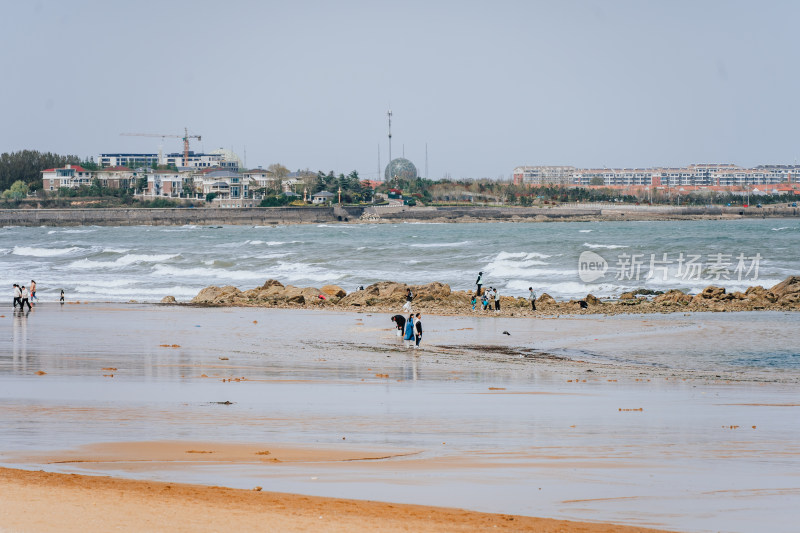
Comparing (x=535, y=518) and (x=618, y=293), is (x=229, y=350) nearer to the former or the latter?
(x=535, y=518)

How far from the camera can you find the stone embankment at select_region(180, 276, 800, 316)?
30.0 meters

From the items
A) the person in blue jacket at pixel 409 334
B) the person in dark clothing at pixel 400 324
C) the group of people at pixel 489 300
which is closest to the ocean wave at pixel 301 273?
the group of people at pixel 489 300

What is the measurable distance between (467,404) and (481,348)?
8235mm

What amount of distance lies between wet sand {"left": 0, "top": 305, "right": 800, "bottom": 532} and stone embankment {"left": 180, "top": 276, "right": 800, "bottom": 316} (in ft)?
29.3

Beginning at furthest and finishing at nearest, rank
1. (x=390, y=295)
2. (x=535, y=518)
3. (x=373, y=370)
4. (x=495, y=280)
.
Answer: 1. (x=495, y=280)
2. (x=390, y=295)
3. (x=373, y=370)
4. (x=535, y=518)

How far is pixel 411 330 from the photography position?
21.5m

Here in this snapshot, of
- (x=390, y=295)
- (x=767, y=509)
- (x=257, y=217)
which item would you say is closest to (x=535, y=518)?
(x=767, y=509)

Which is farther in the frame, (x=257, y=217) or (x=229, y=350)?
(x=257, y=217)

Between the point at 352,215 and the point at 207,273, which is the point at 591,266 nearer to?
the point at 207,273

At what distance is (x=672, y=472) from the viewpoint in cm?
823

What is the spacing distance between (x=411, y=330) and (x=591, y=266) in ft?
92.5

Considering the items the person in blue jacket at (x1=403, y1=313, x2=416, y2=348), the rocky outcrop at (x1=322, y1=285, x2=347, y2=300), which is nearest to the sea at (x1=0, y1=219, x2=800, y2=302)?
the rocky outcrop at (x1=322, y1=285, x2=347, y2=300)

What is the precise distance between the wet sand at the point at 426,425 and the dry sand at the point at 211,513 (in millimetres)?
54

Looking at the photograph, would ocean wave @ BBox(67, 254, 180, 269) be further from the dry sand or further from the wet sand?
the dry sand
